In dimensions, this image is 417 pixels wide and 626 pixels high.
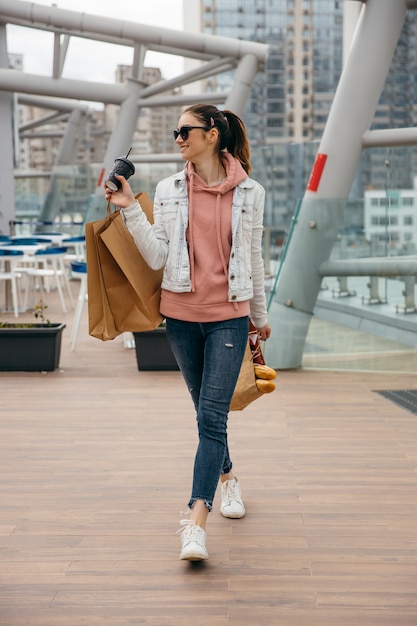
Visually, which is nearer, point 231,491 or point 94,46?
point 231,491

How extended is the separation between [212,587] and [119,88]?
13594 millimetres

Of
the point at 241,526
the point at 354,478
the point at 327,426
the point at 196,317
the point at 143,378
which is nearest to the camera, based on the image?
the point at 196,317

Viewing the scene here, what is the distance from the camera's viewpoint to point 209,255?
3395mm

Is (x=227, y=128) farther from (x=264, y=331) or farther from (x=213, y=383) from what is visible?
(x=213, y=383)

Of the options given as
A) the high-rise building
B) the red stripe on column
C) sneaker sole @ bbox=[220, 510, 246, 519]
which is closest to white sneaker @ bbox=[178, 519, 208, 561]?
sneaker sole @ bbox=[220, 510, 246, 519]

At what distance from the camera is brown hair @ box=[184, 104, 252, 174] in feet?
11.3

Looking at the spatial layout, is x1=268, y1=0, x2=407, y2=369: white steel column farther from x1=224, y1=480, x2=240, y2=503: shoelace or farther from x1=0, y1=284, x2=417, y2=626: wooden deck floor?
x1=224, y1=480, x2=240, y2=503: shoelace

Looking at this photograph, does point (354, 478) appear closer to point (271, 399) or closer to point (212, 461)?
point (212, 461)

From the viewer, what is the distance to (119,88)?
15758 millimetres

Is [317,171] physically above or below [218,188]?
above

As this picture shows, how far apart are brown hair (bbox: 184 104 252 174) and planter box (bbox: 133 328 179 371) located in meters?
3.91

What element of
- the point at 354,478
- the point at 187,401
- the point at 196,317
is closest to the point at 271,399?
the point at 187,401

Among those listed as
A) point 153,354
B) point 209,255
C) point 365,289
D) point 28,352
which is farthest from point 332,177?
point 209,255

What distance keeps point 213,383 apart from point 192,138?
917 mm
